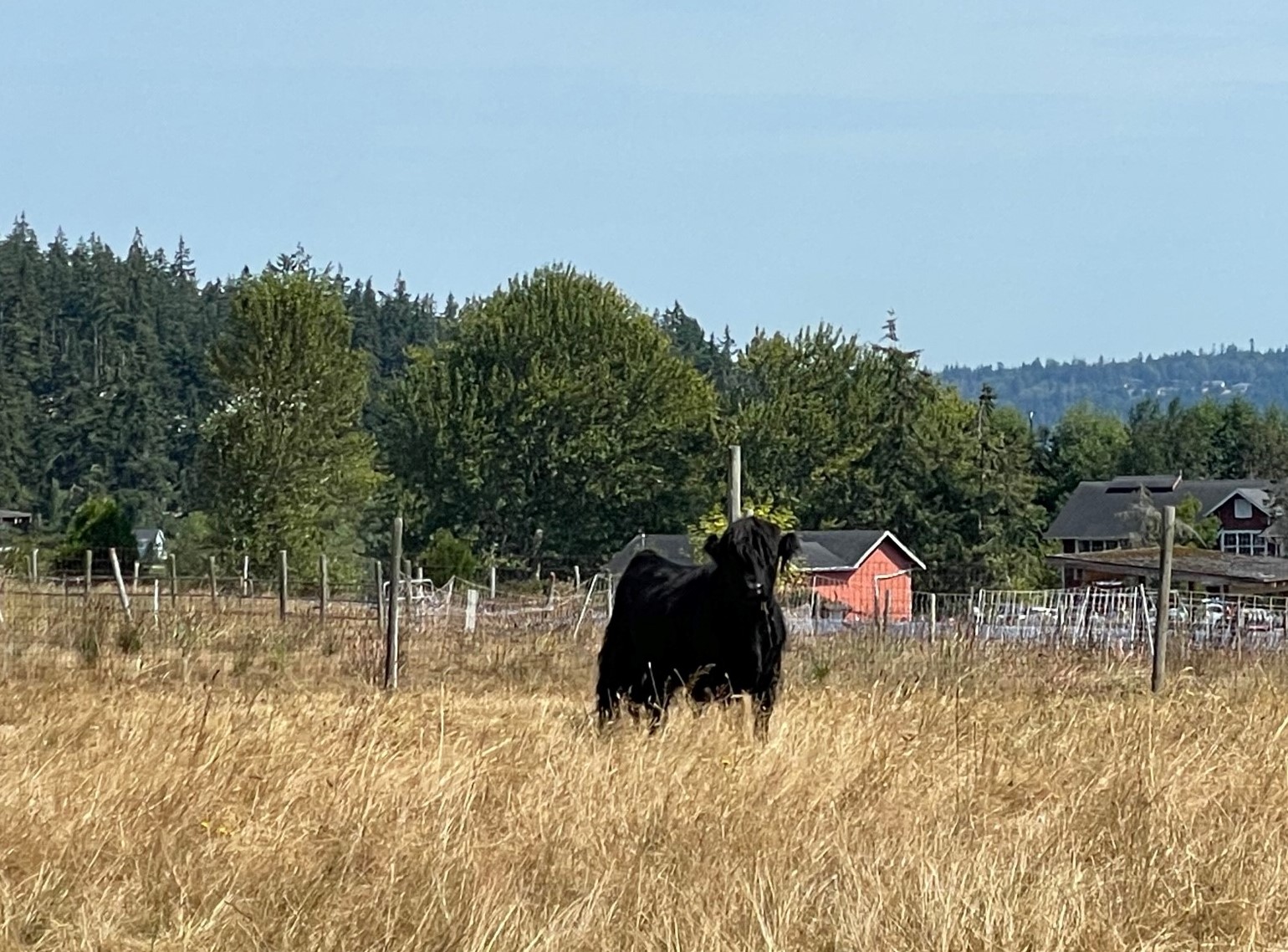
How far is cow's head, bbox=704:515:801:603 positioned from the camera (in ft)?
37.8

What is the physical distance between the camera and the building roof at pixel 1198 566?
3709 centimetres

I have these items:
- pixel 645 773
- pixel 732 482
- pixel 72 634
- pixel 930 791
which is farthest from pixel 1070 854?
pixel 72 634

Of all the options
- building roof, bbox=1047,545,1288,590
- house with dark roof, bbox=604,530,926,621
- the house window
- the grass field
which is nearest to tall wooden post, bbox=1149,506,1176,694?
the grass field

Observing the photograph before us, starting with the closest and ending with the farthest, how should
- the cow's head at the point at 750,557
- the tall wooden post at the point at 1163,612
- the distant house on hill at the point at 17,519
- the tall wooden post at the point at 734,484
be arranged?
the cow's head at the point at 750,557
the tall wooden post at the point at 734,484
the tall wooden post at the point at 1163,612
the distant house on hill at the point at 17,519

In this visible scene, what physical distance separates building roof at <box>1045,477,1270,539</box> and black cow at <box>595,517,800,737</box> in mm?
81678

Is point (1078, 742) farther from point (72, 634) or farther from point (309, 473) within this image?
point (309, 473)

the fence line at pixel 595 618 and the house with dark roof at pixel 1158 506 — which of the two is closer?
the fence line at pixel 595 618

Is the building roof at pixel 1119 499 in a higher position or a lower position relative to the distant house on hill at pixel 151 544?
higher

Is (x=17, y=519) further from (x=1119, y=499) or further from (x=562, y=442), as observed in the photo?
(x=1119, y=499)

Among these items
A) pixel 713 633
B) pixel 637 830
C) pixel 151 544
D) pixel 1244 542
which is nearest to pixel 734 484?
pixel 713 633

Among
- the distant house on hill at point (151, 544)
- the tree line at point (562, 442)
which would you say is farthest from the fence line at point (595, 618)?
the tree line at point (562, 442)

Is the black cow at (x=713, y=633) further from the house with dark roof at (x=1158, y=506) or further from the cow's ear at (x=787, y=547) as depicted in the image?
the house with dark roof at (x=1158, y=506)

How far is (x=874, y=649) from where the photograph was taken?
736 inches

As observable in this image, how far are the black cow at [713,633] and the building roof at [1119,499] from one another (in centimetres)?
8168
